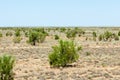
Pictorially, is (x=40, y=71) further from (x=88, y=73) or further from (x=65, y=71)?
(x=88, y=73)

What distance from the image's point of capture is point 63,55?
2152 centimetres

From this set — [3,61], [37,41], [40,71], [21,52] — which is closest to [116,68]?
[40,71]

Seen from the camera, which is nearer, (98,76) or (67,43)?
(98,76)

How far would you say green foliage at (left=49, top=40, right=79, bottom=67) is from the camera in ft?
69.0

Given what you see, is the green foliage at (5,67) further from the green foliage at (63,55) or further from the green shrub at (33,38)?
the green shrub at (33,38)

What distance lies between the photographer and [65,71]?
19.1 m

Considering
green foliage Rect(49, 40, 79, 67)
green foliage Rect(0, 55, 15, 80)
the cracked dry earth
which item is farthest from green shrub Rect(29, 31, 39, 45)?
green foliage Rect(0, 55, 15, 80)

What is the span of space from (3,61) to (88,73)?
15.1ft

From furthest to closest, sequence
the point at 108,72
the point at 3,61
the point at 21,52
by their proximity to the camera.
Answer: the point at 21,52 < the point at 108,72 < the point at 3,61

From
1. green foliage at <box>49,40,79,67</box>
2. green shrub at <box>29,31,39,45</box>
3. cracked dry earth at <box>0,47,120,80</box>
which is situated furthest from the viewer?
green shrub at <box>29,31,39,45</box>

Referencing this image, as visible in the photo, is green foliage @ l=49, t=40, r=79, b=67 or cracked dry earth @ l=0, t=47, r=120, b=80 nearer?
cracked dry earth @ l=0, t=47, r=120, b=80

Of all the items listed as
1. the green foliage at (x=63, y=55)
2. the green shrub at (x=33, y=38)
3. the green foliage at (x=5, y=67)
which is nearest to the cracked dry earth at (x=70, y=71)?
the green foliage at (x=63, y=55)

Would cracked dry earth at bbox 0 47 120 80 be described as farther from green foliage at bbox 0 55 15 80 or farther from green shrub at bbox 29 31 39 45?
green shrub at bbox 29 31 39 45

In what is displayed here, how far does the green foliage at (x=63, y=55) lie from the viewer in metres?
21.0
